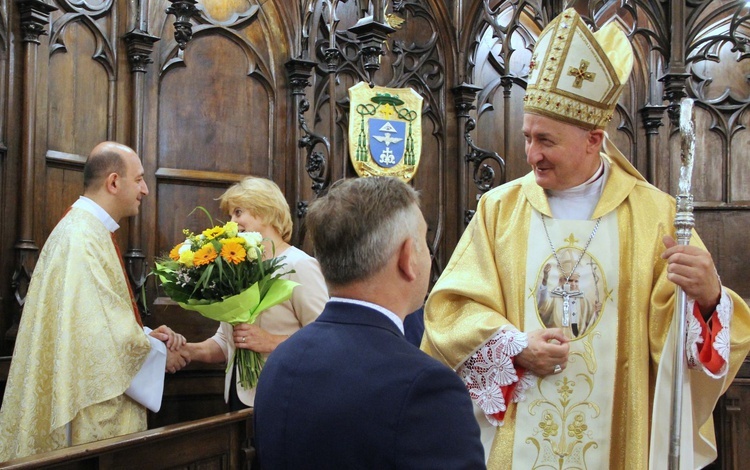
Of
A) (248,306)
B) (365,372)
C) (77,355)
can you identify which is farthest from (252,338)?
(365,372)

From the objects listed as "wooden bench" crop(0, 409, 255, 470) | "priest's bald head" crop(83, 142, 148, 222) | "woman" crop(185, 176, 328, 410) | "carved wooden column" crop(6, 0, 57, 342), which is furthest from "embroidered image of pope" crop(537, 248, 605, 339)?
"carved wooden column" crop(6, 0, 57, 342)

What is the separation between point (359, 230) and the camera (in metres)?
1.59

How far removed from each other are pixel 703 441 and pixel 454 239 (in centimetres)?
375

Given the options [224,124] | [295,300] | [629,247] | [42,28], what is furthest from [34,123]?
[629,247]

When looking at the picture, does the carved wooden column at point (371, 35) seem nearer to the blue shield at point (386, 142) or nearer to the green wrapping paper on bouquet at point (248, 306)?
the blue shield at point (386, 142)

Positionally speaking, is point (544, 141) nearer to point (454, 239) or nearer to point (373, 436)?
point (373, 436)

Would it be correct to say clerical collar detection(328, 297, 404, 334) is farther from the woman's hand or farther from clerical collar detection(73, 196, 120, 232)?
clerical collar detection(73, 196, 120, 232)

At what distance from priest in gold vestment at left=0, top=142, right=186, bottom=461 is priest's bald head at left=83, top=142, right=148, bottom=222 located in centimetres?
10

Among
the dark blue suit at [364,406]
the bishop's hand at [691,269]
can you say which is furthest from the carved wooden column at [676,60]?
the dark blue suit at [364,406]

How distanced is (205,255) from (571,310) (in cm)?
152

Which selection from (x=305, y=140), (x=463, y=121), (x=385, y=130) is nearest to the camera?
(x=305, y=140)

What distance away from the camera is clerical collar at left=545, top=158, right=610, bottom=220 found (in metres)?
2.95

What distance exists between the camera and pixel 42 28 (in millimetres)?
4340

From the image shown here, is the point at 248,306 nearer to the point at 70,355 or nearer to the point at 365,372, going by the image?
the point at 70,355
